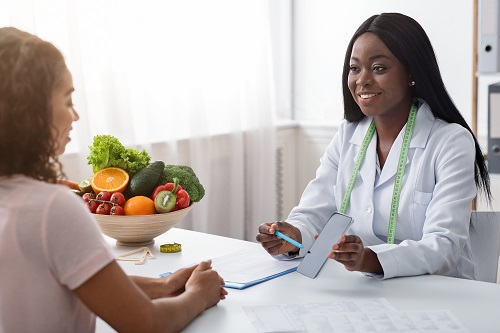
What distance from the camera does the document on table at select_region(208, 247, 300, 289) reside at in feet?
5.51

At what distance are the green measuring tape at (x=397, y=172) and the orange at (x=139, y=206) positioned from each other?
23.9 inches

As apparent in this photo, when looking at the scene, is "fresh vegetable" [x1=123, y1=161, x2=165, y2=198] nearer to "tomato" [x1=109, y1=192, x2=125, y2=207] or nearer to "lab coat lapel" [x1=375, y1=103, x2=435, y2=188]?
"tomato" [x1=109, y1=192, x2=125, y2=207]

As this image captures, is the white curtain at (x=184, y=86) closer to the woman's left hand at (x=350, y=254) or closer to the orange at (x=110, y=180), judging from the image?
the orange at (x=110, y=180)

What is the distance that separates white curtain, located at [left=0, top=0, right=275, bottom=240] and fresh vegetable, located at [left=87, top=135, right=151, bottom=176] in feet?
3.18

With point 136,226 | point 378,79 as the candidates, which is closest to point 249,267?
point 136,226

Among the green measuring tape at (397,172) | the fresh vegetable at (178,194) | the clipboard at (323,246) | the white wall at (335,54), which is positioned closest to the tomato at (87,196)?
the fresh vegetable at (178,194)

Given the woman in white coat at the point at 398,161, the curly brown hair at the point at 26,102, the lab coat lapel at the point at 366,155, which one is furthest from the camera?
the lab coat lapel at the point at 366,155

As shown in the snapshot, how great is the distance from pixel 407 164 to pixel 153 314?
114 centimetres

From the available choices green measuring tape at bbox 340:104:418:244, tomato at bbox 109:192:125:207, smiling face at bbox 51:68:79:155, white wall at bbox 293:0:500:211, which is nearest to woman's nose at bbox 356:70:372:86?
green measuring tape at bbox 340:104:418:244

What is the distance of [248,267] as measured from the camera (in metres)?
1.79

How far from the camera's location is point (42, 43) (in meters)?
1.09

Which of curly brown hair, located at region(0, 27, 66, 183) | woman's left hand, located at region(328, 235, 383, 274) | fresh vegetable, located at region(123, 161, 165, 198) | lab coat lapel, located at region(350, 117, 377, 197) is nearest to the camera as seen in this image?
curly brown hair, located at region(0, 27, 66, 183)

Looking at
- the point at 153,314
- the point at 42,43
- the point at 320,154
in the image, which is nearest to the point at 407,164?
the point at 153,314

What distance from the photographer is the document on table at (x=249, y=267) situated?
5.51ft
